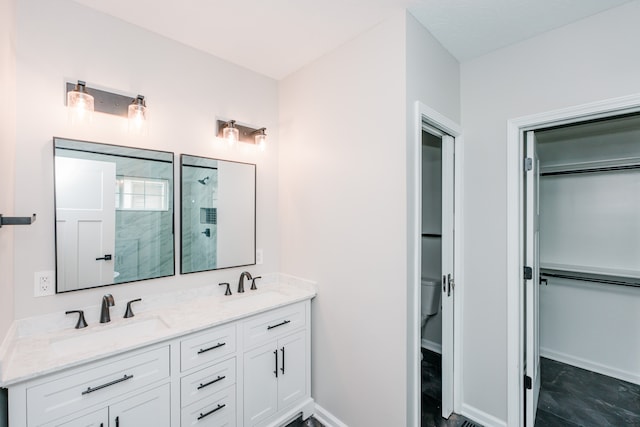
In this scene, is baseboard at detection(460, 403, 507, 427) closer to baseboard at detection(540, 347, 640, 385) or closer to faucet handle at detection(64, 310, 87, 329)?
baseboard at detection(540, 347, 640, 385)

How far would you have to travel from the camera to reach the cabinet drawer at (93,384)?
117 centimetres

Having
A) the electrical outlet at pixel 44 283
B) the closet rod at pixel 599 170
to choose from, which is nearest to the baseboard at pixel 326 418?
the electrical outlet at pixel 44 283

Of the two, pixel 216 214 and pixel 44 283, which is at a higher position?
pixel 216 214

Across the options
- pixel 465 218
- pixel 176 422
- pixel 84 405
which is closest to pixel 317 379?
pixel 176 422

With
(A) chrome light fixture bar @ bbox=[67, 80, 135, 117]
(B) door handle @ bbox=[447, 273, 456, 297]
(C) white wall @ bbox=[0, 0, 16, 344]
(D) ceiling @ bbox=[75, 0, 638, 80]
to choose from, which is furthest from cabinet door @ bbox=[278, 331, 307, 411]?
(D) ceiling @ bbox=[75, 0, 638, 80]

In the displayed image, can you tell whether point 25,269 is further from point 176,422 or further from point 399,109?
point 399,109

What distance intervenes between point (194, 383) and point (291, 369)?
2.37 ft

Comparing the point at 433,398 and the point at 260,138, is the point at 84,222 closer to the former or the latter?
the point at 260,138

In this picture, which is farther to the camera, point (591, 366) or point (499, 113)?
point (591, 366)

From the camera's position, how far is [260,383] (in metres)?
1.89

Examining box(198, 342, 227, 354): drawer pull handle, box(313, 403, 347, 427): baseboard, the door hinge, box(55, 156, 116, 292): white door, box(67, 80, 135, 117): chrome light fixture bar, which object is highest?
box(67, 80, 135, 117): chrome light fixture bar

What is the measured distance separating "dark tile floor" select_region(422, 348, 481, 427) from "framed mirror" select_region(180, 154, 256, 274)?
1824 millimetres

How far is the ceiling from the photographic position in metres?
1.63

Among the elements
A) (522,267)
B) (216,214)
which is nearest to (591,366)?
(522,267)
